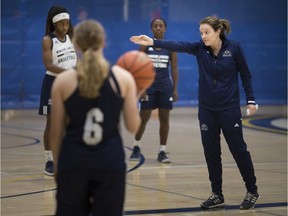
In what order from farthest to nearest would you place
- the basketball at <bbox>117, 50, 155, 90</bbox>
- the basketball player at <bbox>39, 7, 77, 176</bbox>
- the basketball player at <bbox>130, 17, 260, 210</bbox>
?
the basketball player at <bbox>39, 7, 77, 176</bbox> → the basketball player at <bbox>130, 17, 260, 210</bbox> → the basketball at <bbox>117, 50, 155, 90</bbox>

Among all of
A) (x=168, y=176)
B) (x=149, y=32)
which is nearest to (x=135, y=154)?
(x=168, y=176)

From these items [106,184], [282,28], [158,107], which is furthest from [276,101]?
[106,184]

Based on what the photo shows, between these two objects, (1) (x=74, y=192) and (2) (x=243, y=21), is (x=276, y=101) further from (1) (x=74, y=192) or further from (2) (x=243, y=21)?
(1) (x=74, y=192)

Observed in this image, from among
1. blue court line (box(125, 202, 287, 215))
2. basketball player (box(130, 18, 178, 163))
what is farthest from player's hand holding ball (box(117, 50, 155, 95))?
basketball player (box(130, 18, 178, 163))

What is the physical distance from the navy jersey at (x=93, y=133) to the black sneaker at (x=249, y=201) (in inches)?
147

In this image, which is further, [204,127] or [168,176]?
[168,176]

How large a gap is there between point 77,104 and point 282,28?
56.8 feet

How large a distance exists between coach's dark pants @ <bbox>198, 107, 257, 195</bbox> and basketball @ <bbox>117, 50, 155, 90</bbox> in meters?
3.09

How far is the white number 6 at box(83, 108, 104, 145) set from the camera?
4.78 metres

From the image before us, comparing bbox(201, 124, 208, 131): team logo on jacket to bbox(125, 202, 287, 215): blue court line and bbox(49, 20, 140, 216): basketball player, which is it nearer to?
bbox(125, 202, 287, 215): blue court line

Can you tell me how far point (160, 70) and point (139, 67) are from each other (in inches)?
270

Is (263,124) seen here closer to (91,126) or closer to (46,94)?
(46,94)

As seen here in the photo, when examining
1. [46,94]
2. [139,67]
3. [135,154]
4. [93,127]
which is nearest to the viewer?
[93,127]

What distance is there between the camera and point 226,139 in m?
8.24
